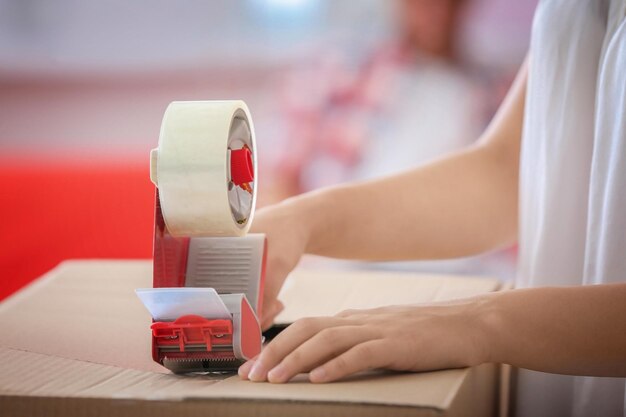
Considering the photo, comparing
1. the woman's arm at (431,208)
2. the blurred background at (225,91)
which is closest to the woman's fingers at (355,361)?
the woman's arm at (431,208)

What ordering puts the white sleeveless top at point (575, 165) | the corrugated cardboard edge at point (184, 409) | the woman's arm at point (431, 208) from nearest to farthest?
the corrugated cardboard edge at point (184, 409) < the white sleeveless top at point (575, 165) < the woman's arm at point (431, 208)

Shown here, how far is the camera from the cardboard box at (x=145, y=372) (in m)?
0.56

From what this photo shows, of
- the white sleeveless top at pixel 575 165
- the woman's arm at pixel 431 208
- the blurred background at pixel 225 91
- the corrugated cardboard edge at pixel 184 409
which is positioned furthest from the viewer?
the blurred background at pixel 225 91

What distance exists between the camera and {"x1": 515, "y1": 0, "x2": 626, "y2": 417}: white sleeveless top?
0.77m

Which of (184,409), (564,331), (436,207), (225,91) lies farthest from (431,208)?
(225,91)

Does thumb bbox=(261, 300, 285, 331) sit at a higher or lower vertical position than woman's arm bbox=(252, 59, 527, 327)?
lower

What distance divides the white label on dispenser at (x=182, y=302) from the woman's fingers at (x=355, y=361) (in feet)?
0.28

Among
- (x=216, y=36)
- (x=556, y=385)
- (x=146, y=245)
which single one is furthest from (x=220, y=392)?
(x=216, y=36)

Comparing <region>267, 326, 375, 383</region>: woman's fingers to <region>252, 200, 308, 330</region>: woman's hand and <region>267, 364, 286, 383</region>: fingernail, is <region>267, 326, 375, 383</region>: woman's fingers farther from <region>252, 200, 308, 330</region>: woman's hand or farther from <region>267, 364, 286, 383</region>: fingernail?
<region>252, 200, 308, 330</region>: woman's hand

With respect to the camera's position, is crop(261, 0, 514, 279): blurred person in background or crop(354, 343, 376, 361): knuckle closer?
crop(354, 343, 376, 361): knuckle

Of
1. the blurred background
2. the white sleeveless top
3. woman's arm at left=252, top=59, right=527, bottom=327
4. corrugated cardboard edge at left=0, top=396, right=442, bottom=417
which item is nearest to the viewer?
corrugated cardboard edge at left=0, top=396, right=442, bottom=417

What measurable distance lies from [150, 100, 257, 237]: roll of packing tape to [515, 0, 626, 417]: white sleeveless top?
32 cm

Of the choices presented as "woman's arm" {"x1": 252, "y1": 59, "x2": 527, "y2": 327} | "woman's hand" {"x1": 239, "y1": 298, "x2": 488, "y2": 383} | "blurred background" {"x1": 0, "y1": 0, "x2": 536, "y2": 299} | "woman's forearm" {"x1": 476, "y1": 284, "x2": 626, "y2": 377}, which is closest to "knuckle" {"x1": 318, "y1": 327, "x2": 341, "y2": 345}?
"woman's hand" {"x1": 239, "y1": 298, "x2": 488, "y2": 383}

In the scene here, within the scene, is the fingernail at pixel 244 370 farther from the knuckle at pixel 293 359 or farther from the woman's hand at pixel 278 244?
the woman's hand at pixel 278 244
